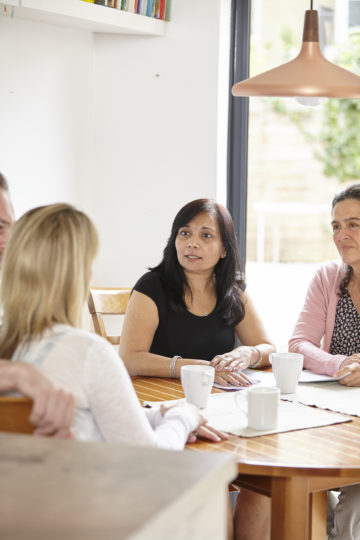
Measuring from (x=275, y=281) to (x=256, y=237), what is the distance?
599 mm

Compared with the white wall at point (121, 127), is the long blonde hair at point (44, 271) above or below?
below

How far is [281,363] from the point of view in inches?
72.5

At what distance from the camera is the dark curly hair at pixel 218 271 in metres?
2.38

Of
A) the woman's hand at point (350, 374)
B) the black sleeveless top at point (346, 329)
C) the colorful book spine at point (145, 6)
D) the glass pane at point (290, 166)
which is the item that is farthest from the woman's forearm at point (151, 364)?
the glass pane at point (290, 166)

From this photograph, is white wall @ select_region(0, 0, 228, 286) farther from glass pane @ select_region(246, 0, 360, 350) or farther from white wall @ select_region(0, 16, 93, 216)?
glass pane @ select_region(246, 0, 360, 350)

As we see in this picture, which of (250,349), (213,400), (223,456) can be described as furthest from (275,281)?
(223,456)

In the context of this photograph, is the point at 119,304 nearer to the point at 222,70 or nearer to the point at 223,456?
the point at 222,70

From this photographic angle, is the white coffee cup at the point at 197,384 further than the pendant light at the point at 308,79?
No

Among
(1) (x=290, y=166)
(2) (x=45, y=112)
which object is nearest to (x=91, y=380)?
(2) (x=45, y=112)

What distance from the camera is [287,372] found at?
6.02 ft

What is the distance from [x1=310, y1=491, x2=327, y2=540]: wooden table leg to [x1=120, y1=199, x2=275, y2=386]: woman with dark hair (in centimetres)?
57

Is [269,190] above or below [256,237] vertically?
above

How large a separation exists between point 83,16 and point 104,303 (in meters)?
1.16

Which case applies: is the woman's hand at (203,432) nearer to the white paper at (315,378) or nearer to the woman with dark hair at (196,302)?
the white paper at (315,378)
